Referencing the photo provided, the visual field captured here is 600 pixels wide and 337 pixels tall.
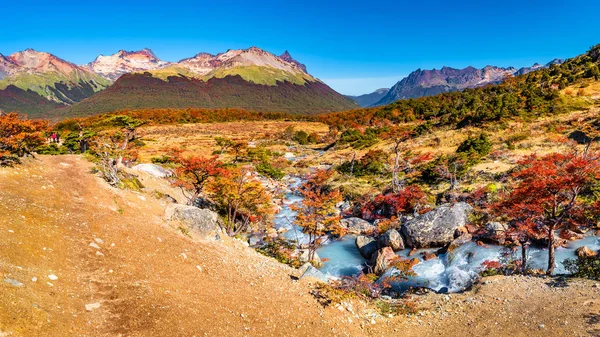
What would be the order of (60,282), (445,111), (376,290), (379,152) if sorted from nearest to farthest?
(60,282), (376,290), (379,152), (445,111)

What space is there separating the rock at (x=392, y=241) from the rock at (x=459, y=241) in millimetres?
3220

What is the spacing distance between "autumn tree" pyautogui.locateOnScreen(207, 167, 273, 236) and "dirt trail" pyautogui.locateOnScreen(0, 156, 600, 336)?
5836mm

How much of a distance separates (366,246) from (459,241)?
6.41 m

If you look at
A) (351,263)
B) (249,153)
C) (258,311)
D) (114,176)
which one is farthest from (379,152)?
(258,311)

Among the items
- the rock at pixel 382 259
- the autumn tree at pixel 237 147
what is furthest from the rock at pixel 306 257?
the autumn tree at pixel 237 147

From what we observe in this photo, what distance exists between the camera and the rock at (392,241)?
22891 mm

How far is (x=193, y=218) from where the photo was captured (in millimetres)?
17812

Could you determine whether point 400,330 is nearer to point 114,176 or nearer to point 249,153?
point 114,176

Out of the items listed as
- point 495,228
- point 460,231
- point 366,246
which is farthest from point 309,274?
point 495,228

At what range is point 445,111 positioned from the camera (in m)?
75.9

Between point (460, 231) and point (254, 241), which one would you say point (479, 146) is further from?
point (254, 241)

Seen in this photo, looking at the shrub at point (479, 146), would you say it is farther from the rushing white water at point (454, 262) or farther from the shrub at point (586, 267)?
the shrub at point (586, 267)

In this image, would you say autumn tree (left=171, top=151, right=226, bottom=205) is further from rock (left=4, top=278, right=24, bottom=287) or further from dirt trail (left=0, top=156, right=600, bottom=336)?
rock (left=4, top=278, right=24, bottom=287)

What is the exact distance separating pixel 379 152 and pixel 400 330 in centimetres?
3675
